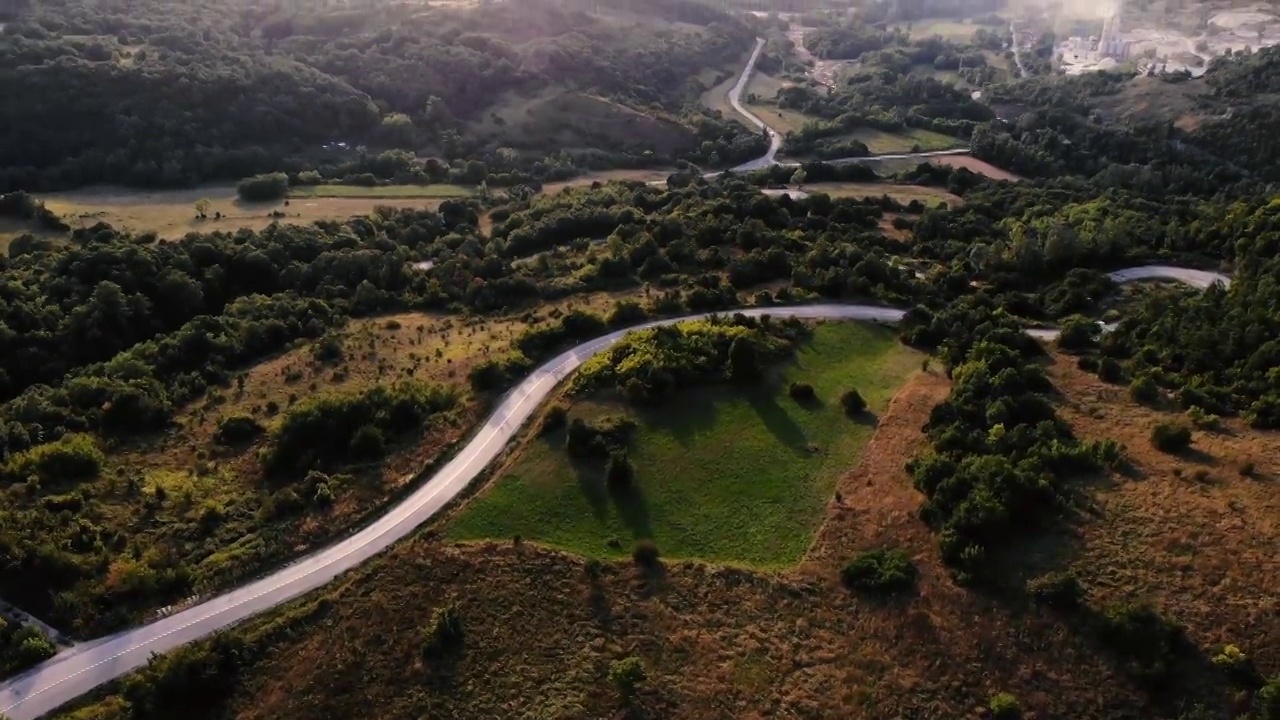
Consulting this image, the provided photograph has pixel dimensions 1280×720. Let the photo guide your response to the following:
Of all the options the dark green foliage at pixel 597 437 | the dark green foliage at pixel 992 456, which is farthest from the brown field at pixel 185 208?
the dark green foliage at pixel 992 456

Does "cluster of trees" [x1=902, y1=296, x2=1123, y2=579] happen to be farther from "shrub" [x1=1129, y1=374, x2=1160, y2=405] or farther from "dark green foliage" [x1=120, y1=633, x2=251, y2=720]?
"dark green foliage" [x1=120, y1=633, x2=251, y2=720]

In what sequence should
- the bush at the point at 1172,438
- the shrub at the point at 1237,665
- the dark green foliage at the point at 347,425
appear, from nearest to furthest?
the shrub at the point at 1237,665 → the bush at the point at 1172,438 → the dark green foliage at the point at 347,425

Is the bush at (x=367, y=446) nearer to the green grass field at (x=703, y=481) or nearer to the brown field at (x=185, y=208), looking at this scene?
the green grass field at (x=703, y=481)

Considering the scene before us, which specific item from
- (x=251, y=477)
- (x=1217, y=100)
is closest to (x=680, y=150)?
(x=1217, y=100)

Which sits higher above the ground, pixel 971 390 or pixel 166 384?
pixel 971 390

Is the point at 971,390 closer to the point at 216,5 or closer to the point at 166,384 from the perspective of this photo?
the point at 166,384

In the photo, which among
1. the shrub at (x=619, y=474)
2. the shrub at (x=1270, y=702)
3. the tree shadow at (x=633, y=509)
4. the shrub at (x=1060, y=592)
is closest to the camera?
the shrub at (x=1270, y=702)
